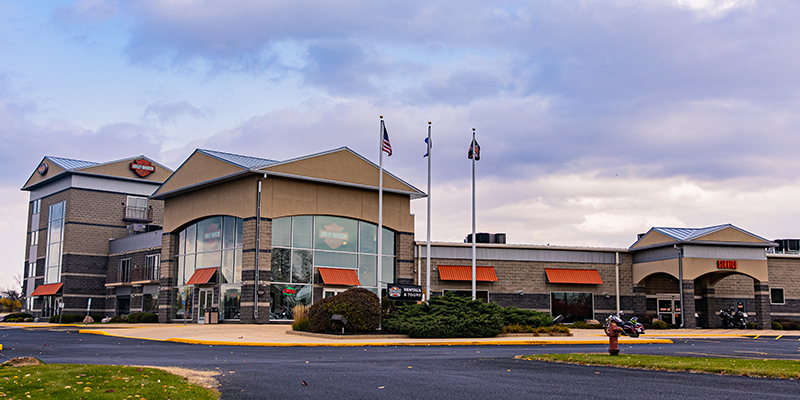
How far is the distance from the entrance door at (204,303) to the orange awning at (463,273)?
13824mm

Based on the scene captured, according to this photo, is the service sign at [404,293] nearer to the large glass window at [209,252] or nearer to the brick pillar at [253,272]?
the brick pillar at [253,272]

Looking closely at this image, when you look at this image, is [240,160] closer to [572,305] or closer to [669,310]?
[572,305]

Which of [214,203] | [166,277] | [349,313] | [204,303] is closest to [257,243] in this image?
[214,203]

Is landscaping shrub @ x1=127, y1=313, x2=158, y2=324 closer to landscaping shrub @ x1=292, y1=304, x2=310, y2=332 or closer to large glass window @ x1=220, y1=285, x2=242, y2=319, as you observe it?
large glass window @ x1=220, y1=285, x2=242, y2=319

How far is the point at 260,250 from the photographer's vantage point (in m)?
36.0

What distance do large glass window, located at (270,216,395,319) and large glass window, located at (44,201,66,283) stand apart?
2591cm

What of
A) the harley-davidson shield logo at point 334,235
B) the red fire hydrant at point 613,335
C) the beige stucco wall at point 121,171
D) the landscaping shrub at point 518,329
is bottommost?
the landscaping shrub at point 518,329

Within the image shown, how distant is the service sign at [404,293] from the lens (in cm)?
2838

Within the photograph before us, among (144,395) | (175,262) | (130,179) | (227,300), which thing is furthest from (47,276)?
(144,395)

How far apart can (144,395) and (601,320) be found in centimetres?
3871

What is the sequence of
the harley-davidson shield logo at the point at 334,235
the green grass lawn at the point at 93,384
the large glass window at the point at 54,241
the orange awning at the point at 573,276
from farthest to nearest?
the large glass window at the point at 54,241 → the orange awning at the point at 573,276 → the harley-davidson shield logo at the point at 334,235 → the green grass lawn at the point at 93,384

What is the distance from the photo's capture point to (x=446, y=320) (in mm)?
26406

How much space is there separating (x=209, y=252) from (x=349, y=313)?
16.8m

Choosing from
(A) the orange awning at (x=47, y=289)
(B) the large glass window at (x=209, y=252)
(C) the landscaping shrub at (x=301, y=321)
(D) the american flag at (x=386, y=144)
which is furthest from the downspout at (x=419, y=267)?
(A) the orange awning at (x=47, y=289)
